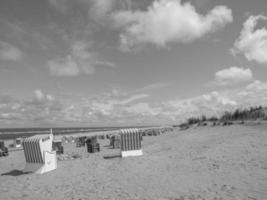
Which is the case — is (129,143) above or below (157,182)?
above

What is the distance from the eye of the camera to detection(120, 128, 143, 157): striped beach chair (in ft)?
38.7

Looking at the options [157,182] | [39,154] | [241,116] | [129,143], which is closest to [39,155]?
[39,154]

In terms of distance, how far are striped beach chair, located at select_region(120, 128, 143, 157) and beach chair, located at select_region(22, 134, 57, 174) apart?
12.0 feet

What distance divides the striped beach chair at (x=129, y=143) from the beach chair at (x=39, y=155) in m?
3.67

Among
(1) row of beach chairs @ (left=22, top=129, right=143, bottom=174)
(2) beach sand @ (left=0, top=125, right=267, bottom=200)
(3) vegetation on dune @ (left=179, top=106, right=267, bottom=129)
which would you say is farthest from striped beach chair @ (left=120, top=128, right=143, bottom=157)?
(3) vegetation on dune @ (left=179, top=106, right=267, bottom=129)

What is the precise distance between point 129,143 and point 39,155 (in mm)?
4590

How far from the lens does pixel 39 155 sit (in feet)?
30.0

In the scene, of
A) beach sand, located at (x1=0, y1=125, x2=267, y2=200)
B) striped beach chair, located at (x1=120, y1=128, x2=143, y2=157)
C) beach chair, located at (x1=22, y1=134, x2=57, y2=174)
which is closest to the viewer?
beach sand, located at (x1=0, y1=125, x2=267, y2=200)

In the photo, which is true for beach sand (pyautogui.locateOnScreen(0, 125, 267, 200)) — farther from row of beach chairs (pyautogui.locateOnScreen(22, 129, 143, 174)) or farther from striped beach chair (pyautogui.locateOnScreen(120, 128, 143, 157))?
striped beach chair (pyautogui.locateOnScreen(120, 128, 143, 157))

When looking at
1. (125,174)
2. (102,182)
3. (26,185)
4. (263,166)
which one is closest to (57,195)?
(102,182)

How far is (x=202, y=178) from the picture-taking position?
6516 millimetres

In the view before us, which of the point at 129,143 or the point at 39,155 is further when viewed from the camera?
the point at 129,143

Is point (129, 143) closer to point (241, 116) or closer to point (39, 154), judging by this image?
point (39, 154)

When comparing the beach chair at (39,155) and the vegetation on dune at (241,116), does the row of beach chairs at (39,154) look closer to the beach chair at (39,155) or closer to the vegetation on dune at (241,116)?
the beach chair at (39,155)
